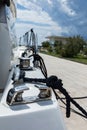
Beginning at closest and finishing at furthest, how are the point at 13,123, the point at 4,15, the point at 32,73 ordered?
the point at 13,123, the point at 32,73, the point at 4,15

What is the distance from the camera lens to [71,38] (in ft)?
157

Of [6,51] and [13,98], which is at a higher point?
[6,51]

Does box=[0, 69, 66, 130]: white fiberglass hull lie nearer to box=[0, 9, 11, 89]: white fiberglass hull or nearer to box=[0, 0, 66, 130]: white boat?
box=[0, 0, 66, 130]: white boat

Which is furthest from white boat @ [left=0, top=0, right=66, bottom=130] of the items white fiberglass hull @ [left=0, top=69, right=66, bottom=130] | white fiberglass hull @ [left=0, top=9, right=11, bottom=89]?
white fiberglass hull @ [left=0, top=9, right=11, bottom=89]

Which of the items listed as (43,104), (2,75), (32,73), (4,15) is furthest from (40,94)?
(4,15)

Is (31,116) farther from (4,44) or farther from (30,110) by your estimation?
(4,44)

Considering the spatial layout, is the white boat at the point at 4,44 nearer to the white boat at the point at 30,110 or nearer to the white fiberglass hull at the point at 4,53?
the white fiberglass hull at the point at 4,53

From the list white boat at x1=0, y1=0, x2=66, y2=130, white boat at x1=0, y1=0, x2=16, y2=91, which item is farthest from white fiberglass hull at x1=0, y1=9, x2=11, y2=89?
white boat at x1=0, y1=0, x2=66, y2=130

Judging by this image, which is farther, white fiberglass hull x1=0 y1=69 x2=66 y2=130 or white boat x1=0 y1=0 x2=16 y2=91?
white boat x1=0 y1=0 x2=16 y2=91

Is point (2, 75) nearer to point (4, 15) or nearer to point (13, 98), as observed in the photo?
point (4, 15)

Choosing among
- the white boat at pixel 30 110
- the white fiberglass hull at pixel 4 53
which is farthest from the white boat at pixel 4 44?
the white boat at pixel 30 110

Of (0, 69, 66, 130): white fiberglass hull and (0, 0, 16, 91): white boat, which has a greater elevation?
(0, 0, 16, 91): white boat

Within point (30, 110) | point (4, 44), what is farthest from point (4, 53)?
point (30, 110)

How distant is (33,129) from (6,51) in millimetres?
1191
